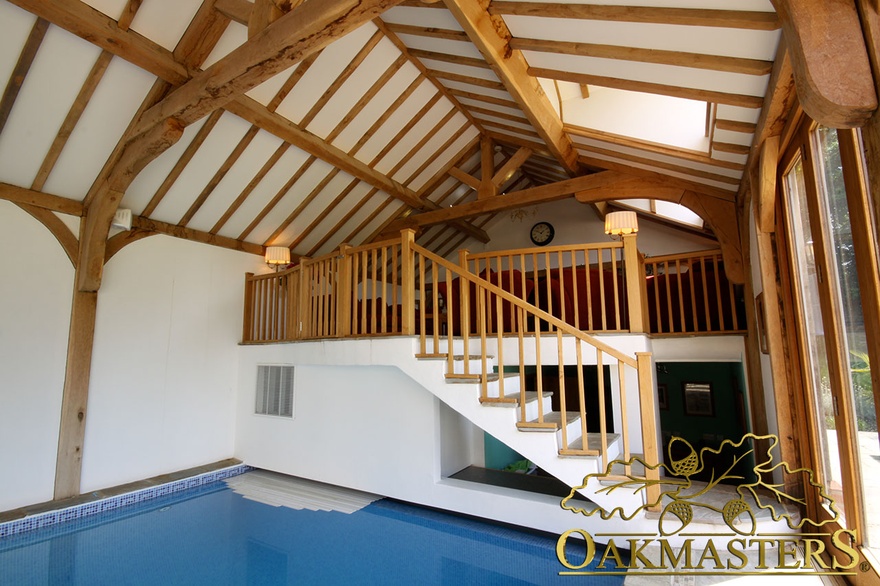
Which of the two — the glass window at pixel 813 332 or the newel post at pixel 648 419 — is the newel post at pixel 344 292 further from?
the glass window at pixel 813 332

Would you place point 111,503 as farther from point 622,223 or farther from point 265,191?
point 622,223

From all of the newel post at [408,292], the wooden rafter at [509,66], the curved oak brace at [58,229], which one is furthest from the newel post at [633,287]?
the curved oak brace at [58,229]

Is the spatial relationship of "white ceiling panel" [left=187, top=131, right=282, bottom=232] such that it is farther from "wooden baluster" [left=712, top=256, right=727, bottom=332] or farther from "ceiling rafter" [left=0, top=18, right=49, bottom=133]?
"wooden baluster" [left=712, top=256, right=727, bottom=332]

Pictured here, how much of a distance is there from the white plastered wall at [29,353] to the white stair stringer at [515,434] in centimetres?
371

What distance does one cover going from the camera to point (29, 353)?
4375 millimetres

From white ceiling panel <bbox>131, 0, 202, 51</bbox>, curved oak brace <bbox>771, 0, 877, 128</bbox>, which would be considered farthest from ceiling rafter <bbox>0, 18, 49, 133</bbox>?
curved oak brace <bbox>771, 0, 877, 128</bbox>

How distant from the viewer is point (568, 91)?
5.16 meters

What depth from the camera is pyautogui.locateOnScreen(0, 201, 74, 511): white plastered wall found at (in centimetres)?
421

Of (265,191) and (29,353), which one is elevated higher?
(265,191)

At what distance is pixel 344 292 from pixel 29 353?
3.22 m

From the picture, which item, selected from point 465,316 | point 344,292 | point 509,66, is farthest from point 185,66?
point 465,316

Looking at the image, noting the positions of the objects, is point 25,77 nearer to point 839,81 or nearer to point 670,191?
point 839,81

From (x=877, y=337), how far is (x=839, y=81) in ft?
3.62

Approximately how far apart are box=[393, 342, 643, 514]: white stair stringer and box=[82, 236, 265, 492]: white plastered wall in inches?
134
